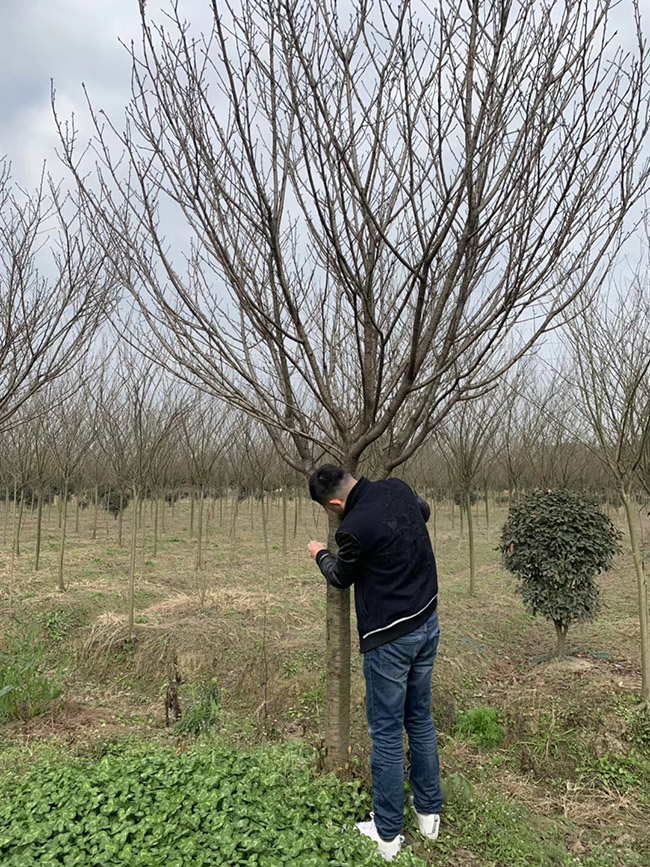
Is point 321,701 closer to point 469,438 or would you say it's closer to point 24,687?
point 24,687

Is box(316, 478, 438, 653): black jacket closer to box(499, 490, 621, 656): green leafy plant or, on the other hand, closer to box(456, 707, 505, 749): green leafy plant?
box(456, 707, 505, 749): green leafy plant

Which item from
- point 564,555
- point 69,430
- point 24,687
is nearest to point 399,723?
point 24,687

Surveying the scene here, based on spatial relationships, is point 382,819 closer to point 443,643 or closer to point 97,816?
point 97,816

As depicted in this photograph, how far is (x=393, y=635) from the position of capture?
2518mm

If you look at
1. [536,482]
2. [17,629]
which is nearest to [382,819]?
[17,629]

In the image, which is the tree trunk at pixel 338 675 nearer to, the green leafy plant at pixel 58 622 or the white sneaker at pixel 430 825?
the white sneaker at pixel 430 825

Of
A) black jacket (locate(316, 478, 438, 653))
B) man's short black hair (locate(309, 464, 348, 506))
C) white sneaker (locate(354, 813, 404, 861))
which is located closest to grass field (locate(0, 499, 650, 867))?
white sneaker (locate(354, 813, 404, 861))

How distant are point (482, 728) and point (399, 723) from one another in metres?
2.00

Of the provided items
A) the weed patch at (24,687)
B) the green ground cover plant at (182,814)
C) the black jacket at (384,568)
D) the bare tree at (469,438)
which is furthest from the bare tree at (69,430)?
the black jacket at (384,568)

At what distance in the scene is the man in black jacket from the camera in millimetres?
2516

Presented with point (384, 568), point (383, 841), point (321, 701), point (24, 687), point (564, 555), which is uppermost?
point (384, 568)

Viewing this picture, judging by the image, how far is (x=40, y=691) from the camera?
4.48 m

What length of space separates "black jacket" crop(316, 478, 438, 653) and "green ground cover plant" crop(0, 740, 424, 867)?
0.84 m

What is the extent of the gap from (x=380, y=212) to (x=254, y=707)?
411 centimetres
